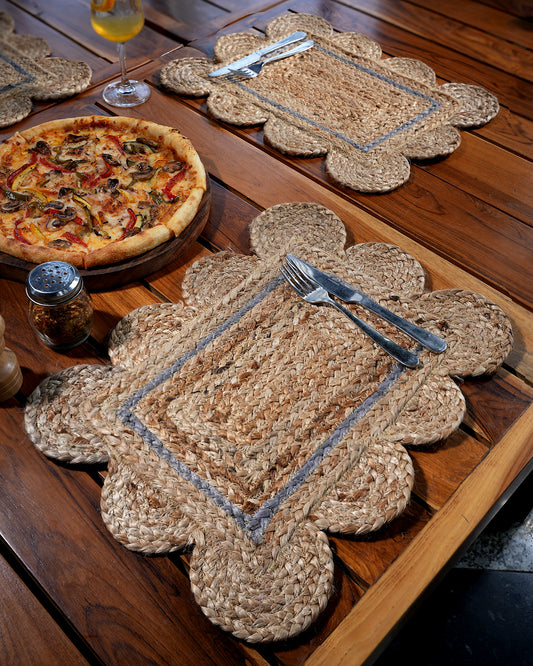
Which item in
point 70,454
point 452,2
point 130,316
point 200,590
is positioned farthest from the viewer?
point 452,2

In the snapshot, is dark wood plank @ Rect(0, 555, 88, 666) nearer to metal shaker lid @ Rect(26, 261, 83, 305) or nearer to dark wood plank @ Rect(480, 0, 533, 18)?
metal shaker lid @ Rect(26, 261, 83, 305)

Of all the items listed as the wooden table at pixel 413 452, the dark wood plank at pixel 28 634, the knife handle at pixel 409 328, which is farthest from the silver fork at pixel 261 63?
the dark wood plank at pixel 28 634

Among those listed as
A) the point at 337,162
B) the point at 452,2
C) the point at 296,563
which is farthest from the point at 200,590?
the point at 452,2

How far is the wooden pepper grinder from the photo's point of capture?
976 mm

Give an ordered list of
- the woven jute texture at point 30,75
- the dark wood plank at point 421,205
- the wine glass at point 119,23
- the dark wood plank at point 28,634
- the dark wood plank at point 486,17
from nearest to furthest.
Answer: the dark wood plank at point 28,634
the dark wood plank at point 421,205
the wine glass at point 119,23
the woven jute texture at point 30,75
the dark wood plank at point 486,17

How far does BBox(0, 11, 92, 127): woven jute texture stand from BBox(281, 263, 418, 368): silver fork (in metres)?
0.95

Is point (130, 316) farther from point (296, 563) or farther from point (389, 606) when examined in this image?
point (389, 606)

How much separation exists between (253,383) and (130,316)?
288 mm

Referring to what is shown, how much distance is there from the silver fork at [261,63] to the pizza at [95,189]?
0.42 m

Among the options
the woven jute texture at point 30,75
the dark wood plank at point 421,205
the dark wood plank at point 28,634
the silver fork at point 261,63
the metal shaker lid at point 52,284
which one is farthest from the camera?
the silver fork at point 261,63

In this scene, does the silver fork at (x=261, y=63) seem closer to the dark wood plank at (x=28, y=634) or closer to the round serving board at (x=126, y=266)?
the round serving board at (x=126, y=266)

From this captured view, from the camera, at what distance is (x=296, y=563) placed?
838mm

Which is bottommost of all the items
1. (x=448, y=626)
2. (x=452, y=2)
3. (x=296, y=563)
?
(x=448, y=626)

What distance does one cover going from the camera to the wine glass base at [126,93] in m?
1.65
